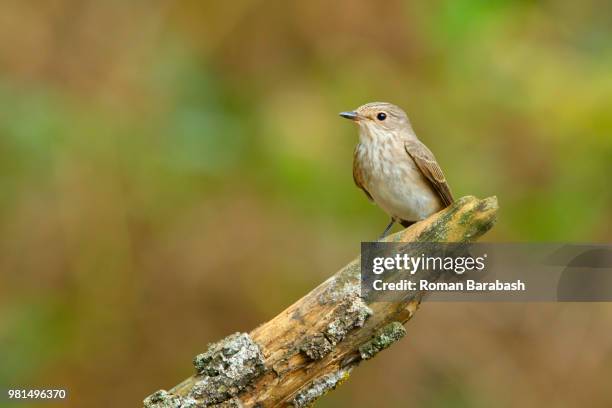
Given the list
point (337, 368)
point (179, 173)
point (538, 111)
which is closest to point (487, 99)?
point (538, 111)

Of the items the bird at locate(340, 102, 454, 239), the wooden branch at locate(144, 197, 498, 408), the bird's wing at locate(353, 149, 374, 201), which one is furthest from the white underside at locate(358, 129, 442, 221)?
the wooden branch at locate(144, 197, 498, 408)

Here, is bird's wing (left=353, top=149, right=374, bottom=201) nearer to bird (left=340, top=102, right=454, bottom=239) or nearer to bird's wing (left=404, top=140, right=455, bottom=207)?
bird (left=340, top=102, right=454, bottom=239)

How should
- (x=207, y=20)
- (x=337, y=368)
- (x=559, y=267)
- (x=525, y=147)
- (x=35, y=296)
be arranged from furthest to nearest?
(x=207, y=20) → (x=525, y=147) → (x=35, y=296) → (x=559, y=267) → (x=337, y=368)

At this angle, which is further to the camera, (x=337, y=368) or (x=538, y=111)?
(x=538, y=111)

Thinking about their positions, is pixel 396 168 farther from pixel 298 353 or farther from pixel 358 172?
pixel 298 353

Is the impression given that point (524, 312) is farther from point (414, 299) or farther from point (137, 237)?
point (414, 299)

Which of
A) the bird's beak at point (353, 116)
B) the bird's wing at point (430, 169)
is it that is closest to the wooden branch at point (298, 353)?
the bird's wing at point (430, 169)

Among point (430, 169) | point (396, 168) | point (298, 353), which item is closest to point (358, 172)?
point (396, 168)

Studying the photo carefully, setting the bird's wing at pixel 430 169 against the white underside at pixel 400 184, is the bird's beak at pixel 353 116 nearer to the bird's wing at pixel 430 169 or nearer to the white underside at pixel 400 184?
the white underside at pixel 400 184
